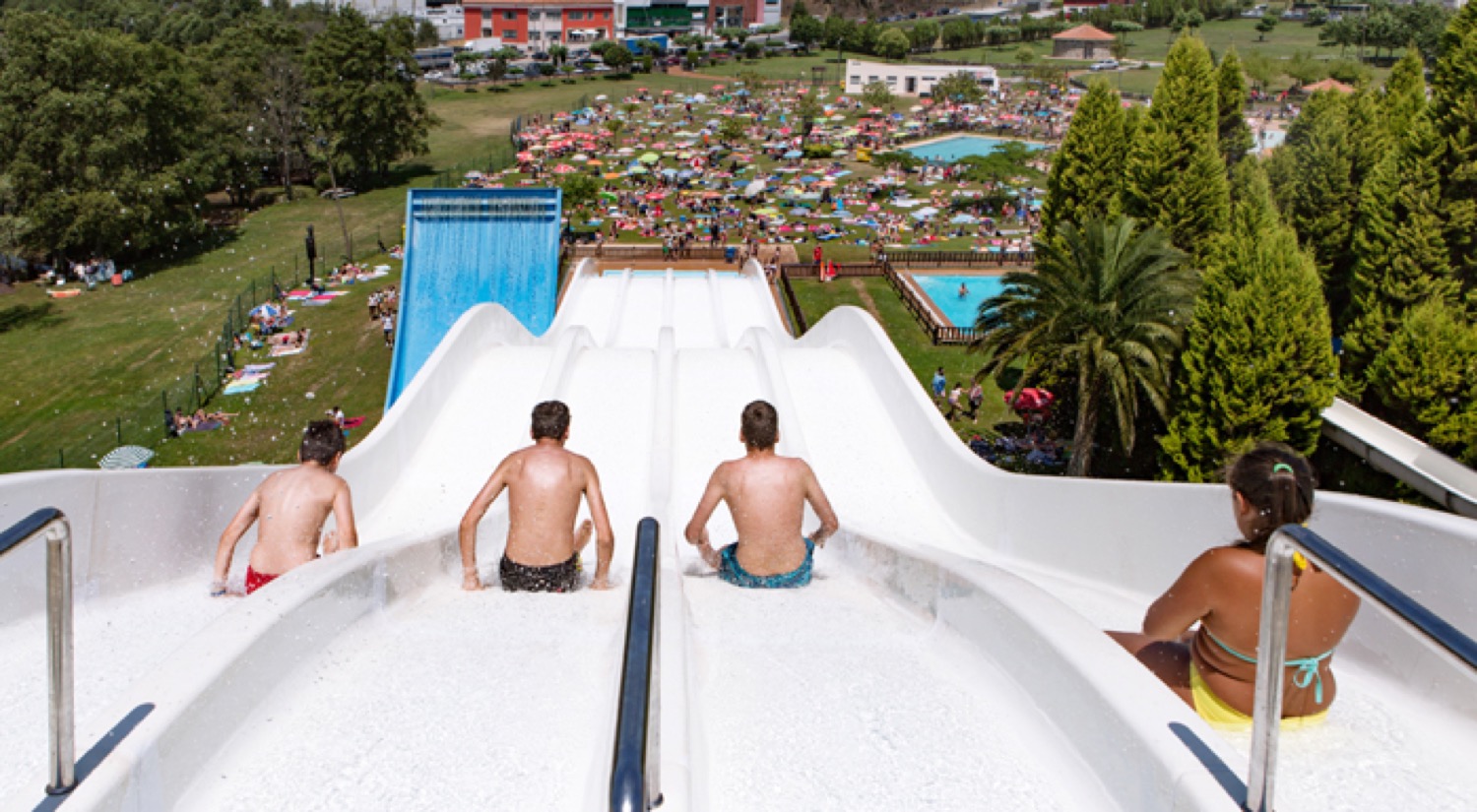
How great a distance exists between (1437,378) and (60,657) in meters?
17.8

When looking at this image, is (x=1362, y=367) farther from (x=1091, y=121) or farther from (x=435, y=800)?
(x=435, y=800)

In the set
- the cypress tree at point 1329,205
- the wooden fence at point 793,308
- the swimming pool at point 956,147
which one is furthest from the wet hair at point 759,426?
the swimming pool at point 956,147

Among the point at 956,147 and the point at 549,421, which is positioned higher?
the point at 549,421

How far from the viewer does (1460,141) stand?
696 inches

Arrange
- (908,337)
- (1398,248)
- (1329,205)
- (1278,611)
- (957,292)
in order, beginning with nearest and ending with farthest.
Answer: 1. (1278,611)
2. (1398,248)
3. (1329,205)
4. (908,337)
5. (957,292)

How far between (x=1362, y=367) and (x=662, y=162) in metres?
38.4

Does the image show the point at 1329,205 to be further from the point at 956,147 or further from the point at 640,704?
the point at 956,147

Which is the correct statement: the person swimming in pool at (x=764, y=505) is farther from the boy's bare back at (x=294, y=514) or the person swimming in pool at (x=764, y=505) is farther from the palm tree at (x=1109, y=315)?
the palm tree at (x=1109, y=315)

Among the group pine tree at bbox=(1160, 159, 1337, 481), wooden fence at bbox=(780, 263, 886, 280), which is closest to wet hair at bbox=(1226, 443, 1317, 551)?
pine tree at bbox=(1160, 159, 1337, 481)

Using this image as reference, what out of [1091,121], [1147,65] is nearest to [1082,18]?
[1147,65]

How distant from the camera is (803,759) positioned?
12.8 feet

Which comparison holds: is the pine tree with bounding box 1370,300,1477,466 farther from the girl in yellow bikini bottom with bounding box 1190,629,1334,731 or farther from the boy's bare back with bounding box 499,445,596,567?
the boy's bare back with bounding box 499,445,596,567

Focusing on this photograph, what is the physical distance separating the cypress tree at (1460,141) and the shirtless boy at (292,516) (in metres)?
18.3

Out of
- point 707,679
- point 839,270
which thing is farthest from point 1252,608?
point 839,270
